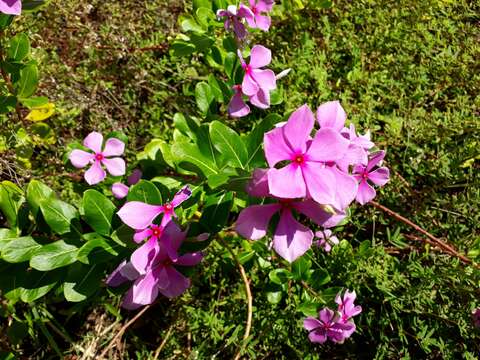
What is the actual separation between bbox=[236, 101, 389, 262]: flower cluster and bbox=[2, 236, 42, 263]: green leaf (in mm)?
769

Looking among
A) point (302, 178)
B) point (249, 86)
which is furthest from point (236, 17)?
point (302, 178)

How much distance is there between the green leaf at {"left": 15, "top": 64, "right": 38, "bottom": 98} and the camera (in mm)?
1887

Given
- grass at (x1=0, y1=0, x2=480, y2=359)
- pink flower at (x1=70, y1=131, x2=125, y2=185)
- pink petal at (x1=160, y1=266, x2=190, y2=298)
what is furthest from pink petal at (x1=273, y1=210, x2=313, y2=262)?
pink flower at (x1=70, y1=131, x2=125, y2=185)

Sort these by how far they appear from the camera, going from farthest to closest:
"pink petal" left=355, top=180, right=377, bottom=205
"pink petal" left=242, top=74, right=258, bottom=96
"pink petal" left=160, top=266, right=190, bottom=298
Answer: "pink petal" left=242, top=74, right=258, bottom=96, "pink petal" left=355, top=180, right=377, bottom=205, "pink petal" left=160, top=266, right=190, bottom=298

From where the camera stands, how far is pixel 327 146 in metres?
1.02

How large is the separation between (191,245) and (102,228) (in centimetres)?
33

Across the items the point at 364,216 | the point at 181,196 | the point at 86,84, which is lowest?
the point at 364,216

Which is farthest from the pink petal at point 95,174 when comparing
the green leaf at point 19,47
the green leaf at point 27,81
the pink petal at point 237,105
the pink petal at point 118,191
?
the pink petal at point 237,105

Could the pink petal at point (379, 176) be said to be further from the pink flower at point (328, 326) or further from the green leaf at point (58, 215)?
the green leaf at point (58, 215)

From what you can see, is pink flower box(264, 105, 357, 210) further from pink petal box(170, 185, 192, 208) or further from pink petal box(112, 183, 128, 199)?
pink petal box(112, 183, 128, 199)

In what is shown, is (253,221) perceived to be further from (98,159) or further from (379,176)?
(98,159)

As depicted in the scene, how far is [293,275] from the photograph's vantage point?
6.68 ft

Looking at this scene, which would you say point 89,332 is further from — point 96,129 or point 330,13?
point 330,13

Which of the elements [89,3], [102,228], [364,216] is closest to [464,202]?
[364,216]
